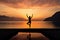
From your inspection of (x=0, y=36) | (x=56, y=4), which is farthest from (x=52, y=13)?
(x=0, y=36)

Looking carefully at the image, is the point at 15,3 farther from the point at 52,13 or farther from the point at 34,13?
the point at 52,13

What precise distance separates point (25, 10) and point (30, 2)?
31 centimetres

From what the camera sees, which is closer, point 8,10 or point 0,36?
point 0,36

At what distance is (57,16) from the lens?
5016mm

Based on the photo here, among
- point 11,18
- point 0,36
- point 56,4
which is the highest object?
point 56,4

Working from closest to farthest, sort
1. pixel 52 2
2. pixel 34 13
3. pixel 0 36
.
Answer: pixel 0 36 < pixel 34 13 < pixel 52 2

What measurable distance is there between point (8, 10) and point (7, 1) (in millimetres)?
234

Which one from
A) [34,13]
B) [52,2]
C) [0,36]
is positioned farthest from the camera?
[52,2]

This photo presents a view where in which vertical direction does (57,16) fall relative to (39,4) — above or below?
below

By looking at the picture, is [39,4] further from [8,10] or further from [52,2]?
[8,10]

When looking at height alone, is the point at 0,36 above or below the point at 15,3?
below

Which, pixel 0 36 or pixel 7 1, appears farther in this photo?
pixel 7 1

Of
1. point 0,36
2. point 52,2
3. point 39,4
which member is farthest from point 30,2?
point 0,36

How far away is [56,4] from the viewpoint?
4840mm
